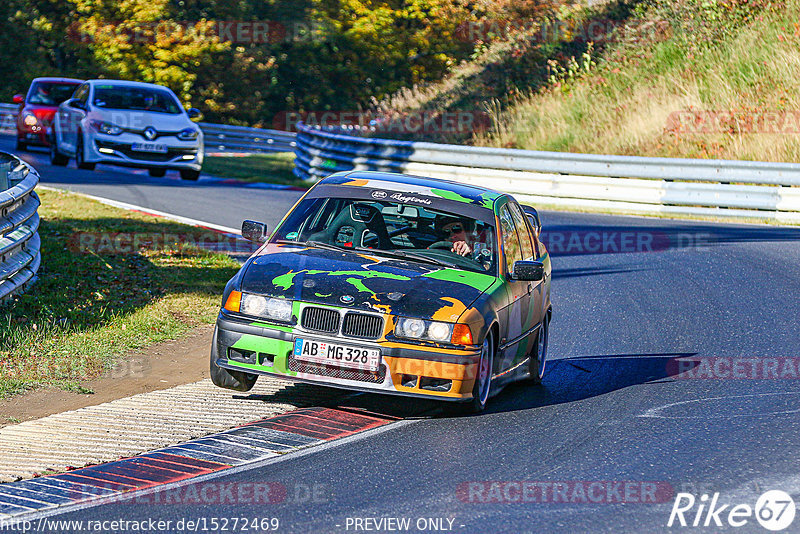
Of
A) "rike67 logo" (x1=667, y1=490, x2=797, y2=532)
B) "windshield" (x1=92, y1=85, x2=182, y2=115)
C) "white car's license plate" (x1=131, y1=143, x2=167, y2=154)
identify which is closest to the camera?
"rike67 logo" (x1=667, y1=490, x2=797, y2=532)

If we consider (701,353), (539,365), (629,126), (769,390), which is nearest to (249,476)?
(539,365)

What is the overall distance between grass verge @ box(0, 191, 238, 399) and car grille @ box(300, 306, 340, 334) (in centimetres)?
195

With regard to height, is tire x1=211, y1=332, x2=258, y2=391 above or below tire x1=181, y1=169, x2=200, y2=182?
below

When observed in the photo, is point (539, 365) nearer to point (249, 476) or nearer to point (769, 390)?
point (769, 390)

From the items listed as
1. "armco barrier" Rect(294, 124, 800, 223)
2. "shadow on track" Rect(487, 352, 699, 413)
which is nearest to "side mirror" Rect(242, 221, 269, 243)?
"shadow on track" Rect(487, 352, 699, 413)

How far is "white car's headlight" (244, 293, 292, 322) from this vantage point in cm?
730

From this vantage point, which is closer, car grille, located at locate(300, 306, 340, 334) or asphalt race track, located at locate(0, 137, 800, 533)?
asphalt race track, located at locate(0, 137, 800, 533)

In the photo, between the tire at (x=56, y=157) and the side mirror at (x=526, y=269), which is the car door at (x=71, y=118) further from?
the side mirror at (x=526, y=269)

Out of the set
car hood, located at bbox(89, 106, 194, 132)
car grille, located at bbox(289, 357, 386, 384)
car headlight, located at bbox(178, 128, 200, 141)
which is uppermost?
car hood, located at bbox(89, 106, 194, 132)

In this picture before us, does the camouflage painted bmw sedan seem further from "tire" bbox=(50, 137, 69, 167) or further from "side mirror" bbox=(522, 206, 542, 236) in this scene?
"tire" bbox=(50, 137, 69, 167)

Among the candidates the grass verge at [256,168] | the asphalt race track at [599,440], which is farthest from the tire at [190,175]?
the asphalt race track at [599,440]

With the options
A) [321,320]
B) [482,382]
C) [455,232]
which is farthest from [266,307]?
[455,232]

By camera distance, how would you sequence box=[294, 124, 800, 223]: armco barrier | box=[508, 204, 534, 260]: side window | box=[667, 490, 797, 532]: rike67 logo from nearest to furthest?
box=[667, 490, 797, 532]: rike67 logo
box=[508, 204, 534, 260]: side window
box=[294, 124, 800, 223]: armco barrier

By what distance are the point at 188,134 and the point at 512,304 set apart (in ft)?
50.3
